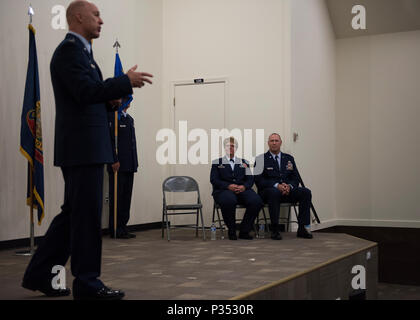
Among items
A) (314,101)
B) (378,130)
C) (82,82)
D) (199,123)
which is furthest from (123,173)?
(378,130)

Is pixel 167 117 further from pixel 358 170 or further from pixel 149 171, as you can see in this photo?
pixel 358 170

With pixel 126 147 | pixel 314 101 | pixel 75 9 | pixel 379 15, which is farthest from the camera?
pixel 379 15

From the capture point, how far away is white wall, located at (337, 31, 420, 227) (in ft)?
27.3

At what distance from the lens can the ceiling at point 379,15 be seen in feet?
26.7

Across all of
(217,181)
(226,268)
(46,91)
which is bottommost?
(226,268)

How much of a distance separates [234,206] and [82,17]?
380 cm

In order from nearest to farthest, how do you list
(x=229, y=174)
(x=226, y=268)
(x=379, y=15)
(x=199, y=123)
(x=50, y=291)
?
(x=50, y=291) → (x=226, y=268) → (x=229, y=174) → (x=199, y=123) → (x=379, y=15)

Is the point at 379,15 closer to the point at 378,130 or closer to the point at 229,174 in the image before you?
the point at 378,130

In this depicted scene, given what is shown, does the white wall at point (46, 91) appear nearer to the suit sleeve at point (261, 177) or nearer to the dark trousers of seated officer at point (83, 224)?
the suit sleeve at point (261, 177)

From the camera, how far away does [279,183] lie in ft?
21.0

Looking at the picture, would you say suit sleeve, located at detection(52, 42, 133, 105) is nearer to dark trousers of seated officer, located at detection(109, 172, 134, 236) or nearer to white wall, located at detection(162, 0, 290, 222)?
dark trousers of seated officer, located at detection(109, 172, 134, 236)

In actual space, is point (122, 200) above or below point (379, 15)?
below

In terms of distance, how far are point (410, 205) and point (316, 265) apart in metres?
4.89

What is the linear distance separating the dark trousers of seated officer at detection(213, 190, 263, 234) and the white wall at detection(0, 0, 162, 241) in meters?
1.51
